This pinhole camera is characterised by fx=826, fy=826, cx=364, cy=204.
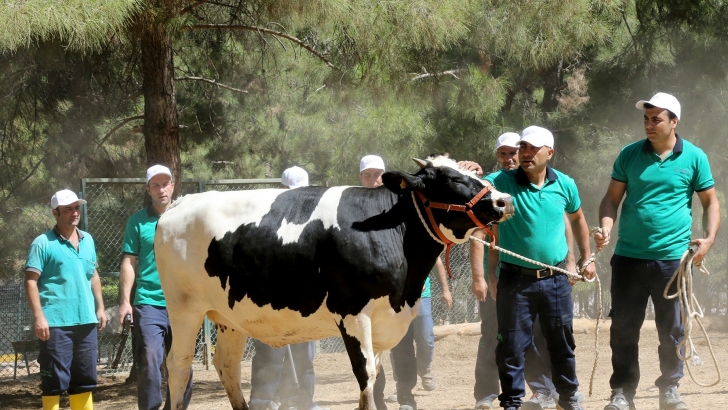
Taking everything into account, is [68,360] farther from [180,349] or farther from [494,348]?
[494,348]

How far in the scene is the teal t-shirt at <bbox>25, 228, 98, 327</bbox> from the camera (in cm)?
585

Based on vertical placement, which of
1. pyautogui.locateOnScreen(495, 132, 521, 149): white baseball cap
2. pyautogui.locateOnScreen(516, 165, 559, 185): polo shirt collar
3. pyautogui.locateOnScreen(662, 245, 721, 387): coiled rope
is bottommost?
pyautogui.locateOnScreen(662, 245, 721, 387): coiled rope

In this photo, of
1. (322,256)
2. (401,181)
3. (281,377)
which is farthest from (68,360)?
(401,181)

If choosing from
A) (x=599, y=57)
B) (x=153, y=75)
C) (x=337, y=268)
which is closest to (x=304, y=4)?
(x=153, y=75)

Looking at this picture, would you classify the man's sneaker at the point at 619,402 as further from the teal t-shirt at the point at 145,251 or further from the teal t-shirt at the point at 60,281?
the teal t-shirt at the point at 60,281

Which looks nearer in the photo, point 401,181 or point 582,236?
point 401,181

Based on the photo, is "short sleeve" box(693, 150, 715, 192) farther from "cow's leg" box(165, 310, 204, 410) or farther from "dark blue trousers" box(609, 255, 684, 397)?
"cow's leg" box(165, 310, 204, 410)

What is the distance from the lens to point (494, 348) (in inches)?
258

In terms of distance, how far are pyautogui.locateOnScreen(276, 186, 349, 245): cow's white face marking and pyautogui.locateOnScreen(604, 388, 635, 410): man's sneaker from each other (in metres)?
2.46

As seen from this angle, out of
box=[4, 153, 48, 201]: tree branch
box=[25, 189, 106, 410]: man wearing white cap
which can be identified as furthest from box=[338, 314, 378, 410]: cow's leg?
box=[4, 153, 48, 201]: tree branch

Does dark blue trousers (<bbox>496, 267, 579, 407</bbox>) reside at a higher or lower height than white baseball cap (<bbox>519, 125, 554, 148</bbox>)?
lower

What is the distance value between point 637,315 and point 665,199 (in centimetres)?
82

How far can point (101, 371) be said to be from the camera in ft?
32.2

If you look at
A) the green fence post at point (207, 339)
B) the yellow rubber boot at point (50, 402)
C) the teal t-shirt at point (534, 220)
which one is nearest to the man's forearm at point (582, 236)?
the teal t-shirt at point (534, 220)
